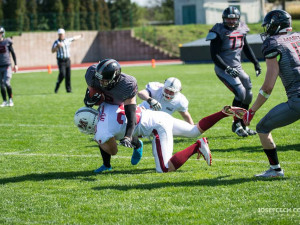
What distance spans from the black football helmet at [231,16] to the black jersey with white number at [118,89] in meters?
3.02

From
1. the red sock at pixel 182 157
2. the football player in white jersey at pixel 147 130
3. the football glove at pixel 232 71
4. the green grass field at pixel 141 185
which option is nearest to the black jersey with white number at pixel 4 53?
the green grass field at pixel 141 185

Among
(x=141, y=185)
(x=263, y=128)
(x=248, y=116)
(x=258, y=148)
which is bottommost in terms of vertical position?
(x=258, y=148)

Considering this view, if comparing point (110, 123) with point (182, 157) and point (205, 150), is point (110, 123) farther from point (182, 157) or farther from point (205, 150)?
point (205, 150)

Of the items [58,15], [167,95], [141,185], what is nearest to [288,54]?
[141,185]

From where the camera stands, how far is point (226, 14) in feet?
26.1

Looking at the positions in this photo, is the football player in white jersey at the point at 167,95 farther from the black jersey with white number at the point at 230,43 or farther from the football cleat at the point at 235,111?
the black jersey with white number at the point at 230,43

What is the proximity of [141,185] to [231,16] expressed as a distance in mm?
3811

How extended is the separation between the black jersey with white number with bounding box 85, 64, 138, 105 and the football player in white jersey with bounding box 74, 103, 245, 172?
9 centimetres

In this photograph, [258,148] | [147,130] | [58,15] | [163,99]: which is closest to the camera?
[147,130]

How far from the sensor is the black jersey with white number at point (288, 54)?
482cm

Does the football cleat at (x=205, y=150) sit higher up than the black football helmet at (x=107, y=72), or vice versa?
the black football helmet at (x=107, y=72)

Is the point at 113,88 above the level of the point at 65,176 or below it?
above

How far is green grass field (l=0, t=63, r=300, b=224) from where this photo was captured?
4113mm

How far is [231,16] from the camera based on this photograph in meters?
7.91
